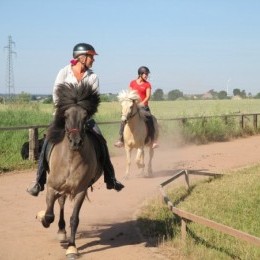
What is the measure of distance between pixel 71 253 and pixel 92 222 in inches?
84.1

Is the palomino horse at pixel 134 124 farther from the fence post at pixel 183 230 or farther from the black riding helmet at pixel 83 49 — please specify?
the fence post at pixel 183 230

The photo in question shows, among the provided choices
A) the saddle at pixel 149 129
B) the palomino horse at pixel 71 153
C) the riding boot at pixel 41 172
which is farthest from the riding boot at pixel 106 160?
the saddle at pixel 149 129

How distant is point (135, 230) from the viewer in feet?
25.9

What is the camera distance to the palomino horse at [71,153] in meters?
6.28

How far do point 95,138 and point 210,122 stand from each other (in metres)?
17.9

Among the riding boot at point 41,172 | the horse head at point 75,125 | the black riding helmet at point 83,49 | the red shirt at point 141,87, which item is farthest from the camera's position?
the red shirt at point 141,87

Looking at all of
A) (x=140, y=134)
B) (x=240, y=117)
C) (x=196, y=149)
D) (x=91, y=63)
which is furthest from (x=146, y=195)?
(x=240, y=117)

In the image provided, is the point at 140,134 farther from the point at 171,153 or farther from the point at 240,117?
the point at 240,117

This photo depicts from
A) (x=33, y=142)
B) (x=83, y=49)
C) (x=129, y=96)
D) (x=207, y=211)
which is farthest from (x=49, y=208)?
(x=33, y=142)

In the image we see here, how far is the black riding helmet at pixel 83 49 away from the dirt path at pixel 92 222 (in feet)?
9.16

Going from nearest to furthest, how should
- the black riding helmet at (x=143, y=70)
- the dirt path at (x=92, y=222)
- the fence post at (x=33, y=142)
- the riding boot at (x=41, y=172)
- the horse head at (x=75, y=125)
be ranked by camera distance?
the horse head at (x=75, y=125)
the dirt path at (x=92, y=222)
the riding boot at (x=41, y=172)
the black riding helmet at (x=143, y=70)
the fence post at (x=33, y=142)

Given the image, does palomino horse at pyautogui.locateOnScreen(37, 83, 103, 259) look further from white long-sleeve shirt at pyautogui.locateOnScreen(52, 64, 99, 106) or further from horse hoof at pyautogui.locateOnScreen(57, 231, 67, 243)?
horse hoof at pyautogui.locateOnScreen(57, 231, 67, 243)

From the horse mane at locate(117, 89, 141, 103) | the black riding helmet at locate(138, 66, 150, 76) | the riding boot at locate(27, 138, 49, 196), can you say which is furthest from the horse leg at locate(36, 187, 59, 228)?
the black riding helmet at locate(138, 66, 150, 76)

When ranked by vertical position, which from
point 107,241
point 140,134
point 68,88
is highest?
point 68,88
